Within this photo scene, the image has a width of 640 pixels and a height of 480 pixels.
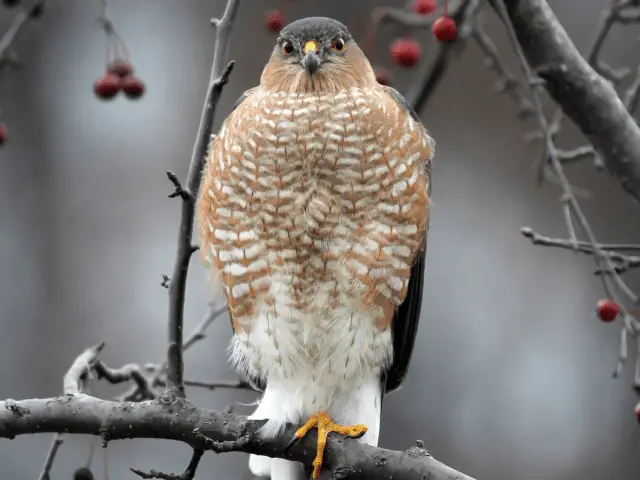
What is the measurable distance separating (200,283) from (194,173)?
377cm

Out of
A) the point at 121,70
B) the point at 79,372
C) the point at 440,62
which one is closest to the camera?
the point at 79,372

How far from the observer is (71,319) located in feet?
22.4

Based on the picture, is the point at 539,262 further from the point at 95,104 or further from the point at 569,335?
the point at 95,104

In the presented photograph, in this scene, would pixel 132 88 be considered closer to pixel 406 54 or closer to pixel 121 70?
pixel 121 70

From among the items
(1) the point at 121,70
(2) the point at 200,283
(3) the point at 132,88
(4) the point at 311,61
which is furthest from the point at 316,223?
(2) the point at 200,283

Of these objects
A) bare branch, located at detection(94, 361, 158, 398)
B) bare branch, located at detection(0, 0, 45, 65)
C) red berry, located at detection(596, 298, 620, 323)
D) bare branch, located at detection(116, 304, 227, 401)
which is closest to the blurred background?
bare branch, located at detection(116, 304, 227, 401)

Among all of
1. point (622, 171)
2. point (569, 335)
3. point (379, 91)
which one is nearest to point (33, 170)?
point (569, 335)

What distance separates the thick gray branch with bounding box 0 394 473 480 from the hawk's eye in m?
1.22

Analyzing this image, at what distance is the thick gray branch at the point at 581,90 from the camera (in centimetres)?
320

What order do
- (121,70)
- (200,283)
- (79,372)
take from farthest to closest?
1. (200,283)
2. (121,70)
3. (79,372)

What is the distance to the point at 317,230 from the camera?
309 centimetres

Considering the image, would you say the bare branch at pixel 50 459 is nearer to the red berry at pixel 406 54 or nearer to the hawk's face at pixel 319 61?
the hawk's face at pixel 319 61

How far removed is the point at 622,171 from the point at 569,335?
3.79 metres

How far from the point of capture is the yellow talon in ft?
9.73
